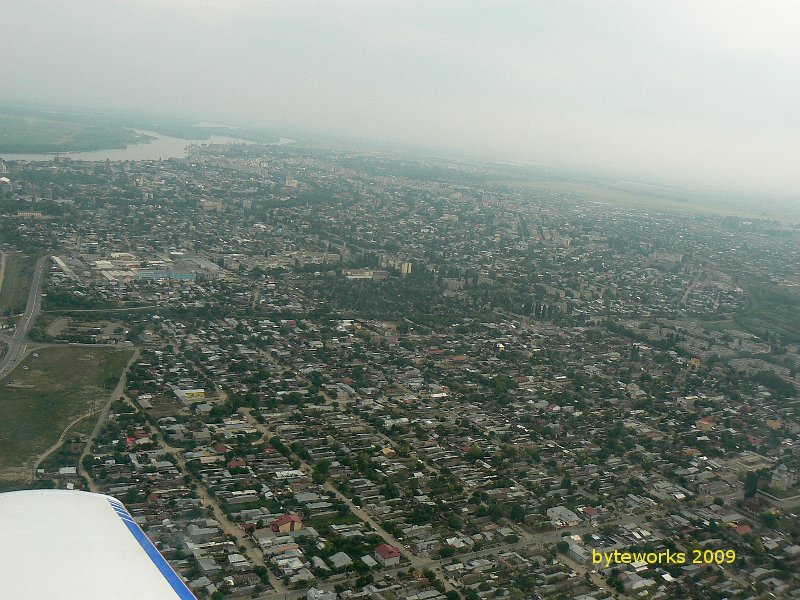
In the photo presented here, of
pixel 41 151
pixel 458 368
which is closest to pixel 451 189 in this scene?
pixel 41 151

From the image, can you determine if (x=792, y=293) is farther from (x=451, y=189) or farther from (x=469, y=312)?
(x=451, y=189)

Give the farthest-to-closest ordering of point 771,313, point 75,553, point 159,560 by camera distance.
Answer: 1. point 771,313
2. point 159,560
3. point 75,553

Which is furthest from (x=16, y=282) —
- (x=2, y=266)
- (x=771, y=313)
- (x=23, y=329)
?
(x=771, y=313)

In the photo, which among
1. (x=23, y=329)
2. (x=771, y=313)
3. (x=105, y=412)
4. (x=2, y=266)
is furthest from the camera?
(x=771, y=313)

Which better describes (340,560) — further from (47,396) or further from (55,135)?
(55,135)

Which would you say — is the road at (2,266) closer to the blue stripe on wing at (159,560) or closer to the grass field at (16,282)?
the grass field at (16,282)

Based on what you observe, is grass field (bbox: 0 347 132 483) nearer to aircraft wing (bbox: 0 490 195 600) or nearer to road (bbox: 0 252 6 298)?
road (bbox: 0 252 6 298)

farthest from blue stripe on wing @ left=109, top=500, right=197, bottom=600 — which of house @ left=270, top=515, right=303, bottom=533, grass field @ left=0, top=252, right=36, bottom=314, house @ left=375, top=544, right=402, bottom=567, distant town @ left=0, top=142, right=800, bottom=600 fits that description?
grass field @ left=0, top=252, right=36, bottom=314
